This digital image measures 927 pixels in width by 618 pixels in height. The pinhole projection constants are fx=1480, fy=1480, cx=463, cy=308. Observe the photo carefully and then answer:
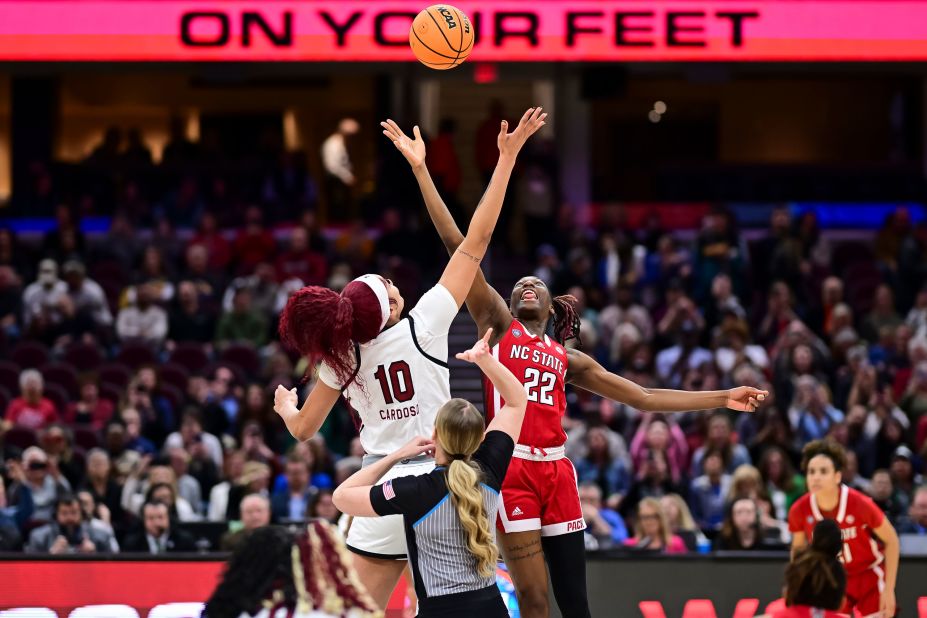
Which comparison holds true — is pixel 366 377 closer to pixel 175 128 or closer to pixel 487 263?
pixel 487 263

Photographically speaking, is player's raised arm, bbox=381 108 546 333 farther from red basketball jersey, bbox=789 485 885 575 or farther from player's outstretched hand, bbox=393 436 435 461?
red basketball jersey, bbox=789 485 885 575

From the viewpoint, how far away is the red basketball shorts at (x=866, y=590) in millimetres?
7762

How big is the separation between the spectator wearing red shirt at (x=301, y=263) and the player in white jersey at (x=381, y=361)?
10.2 m

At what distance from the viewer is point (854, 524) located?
777cm

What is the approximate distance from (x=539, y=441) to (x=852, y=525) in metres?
2.30

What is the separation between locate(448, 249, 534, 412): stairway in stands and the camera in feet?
44.3

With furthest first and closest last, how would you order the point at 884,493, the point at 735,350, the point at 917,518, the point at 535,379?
1. the point at 735,350
2. the point at 884,493
3. the point at 917,518
4. the point at 535,379

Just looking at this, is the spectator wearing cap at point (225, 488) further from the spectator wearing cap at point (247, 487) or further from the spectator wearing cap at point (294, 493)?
the spectator wearing cap at point (294, 493)

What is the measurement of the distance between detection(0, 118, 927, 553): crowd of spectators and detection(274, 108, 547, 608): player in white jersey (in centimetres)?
381

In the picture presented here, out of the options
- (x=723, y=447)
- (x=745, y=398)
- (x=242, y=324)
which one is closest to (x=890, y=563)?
(x=745, y=398)

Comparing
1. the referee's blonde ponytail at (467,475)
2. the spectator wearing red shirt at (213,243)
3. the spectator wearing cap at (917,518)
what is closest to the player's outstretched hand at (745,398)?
the referee's blonde ponytail at (467,475)

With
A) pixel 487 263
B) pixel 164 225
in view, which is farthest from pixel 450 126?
pixel 164 225

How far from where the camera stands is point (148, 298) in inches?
604

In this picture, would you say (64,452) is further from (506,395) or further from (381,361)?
(506,395)
